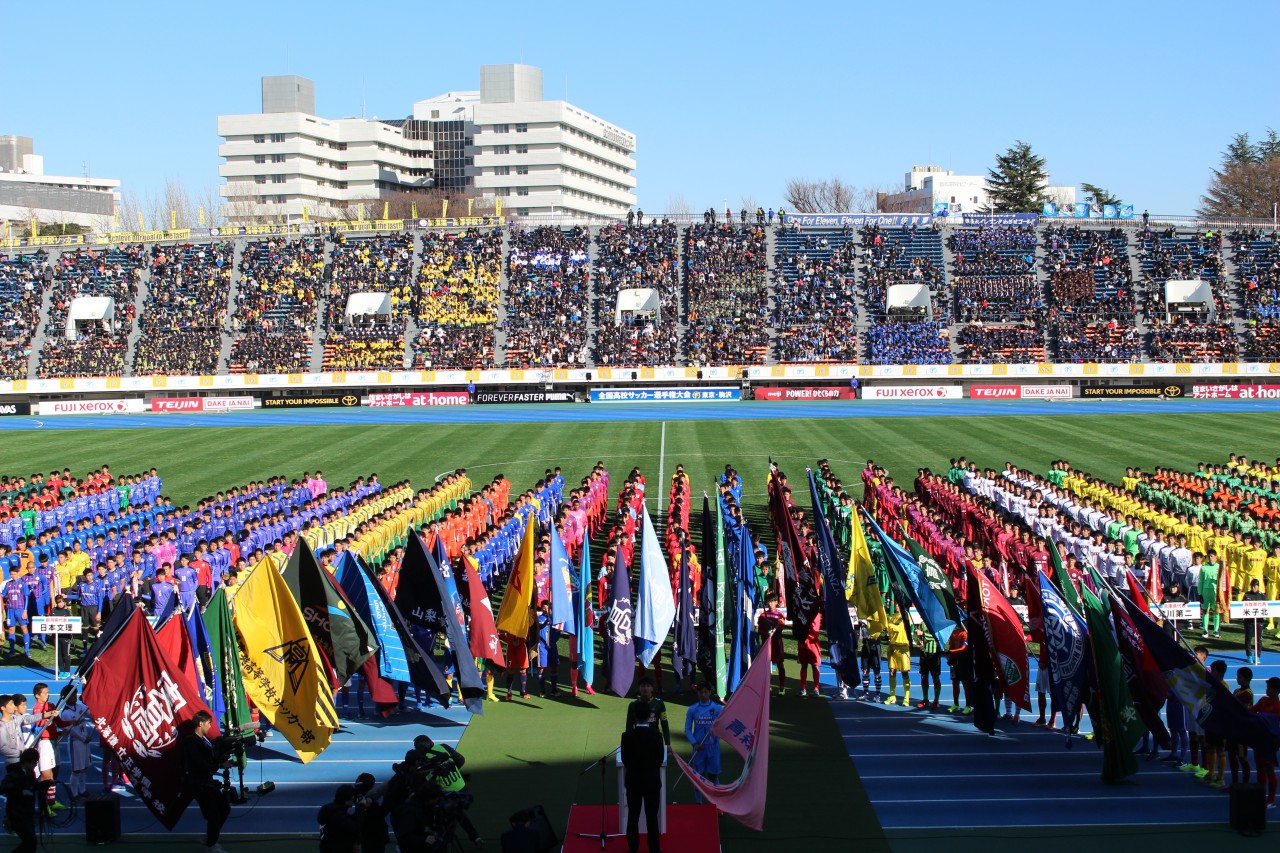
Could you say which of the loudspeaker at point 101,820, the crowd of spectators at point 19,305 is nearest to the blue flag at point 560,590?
the loudspeaker at point 101,820

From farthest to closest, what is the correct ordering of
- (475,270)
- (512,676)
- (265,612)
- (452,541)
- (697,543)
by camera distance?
1. (475,270)
2. (697,543)
3. (452,541)
4. (512,676)
5. (265,612)

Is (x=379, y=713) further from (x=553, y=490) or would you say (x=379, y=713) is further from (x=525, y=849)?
(x=553, y=490)

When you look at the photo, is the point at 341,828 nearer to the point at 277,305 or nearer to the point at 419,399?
the point at 419,399

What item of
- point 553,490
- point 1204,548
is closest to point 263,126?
point 553,490

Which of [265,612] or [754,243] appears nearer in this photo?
[265,612]

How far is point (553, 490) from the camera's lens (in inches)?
837

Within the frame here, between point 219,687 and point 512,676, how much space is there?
10.6 feet

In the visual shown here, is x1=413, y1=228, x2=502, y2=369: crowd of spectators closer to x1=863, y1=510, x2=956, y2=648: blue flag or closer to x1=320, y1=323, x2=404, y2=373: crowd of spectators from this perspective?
x1=320, y1=323, x2=404, y2=373: crowd of spectators

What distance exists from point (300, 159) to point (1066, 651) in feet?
359

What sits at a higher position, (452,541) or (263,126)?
(263,126)

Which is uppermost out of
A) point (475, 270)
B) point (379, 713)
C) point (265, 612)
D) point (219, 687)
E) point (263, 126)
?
point (263, 126)

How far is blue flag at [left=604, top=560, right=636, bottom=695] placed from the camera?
11.3m

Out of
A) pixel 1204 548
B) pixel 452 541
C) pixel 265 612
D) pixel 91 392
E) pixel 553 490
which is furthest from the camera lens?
pixel 91 392

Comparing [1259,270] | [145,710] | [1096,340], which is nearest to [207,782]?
[145,710]
